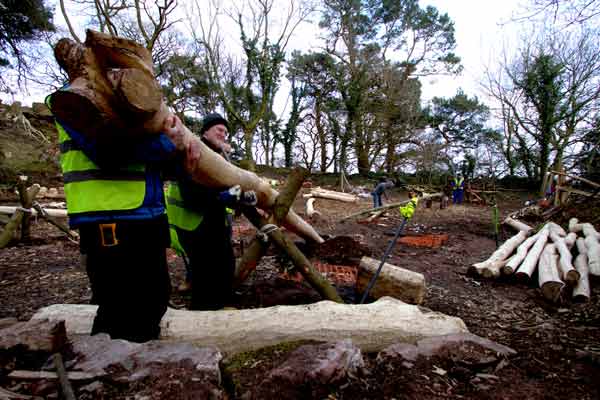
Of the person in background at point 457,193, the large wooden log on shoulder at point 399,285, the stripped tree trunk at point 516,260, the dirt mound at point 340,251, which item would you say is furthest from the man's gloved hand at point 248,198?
the person in background at point 457,193

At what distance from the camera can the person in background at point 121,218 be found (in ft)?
5.12

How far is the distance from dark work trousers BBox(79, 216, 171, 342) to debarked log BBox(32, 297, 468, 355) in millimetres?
267

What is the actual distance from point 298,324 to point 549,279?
3.26 meters

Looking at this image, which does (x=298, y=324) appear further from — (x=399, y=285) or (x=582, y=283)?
(x=582, y=283)

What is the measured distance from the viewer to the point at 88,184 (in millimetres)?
1564

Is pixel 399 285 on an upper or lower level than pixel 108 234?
lower

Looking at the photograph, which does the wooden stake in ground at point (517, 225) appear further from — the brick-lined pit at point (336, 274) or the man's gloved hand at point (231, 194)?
the man's gloved hand at point (231, 194)

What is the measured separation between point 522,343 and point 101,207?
2.92m

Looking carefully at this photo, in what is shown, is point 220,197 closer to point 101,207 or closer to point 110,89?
point 101,207

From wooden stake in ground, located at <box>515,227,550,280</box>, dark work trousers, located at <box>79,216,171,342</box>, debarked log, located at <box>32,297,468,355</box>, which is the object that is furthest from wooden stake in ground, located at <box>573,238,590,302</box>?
dark work trousers, located at <box>79,216,171,342</box>

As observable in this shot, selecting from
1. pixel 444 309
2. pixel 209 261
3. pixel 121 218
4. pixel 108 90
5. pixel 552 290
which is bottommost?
pixel 444 309

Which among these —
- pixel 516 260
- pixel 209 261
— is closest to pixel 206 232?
pixel 209 261

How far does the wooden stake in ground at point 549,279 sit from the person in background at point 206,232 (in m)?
3.47

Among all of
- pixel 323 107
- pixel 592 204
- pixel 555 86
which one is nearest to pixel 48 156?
pixel 323 107
